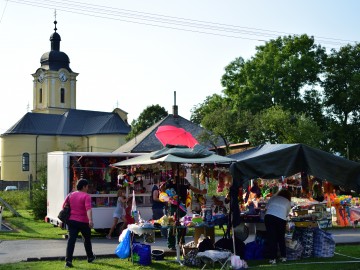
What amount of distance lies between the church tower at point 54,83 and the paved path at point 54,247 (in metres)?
77.4

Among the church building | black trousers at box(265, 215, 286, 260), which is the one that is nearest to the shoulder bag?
black trousers at box(265, 215, 286, 260)

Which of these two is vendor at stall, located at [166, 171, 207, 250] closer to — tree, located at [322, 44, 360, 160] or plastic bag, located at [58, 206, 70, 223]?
plastic bag, located at [58, 206, 70, 223]

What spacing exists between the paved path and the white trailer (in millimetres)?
931

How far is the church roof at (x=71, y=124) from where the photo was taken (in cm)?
8500

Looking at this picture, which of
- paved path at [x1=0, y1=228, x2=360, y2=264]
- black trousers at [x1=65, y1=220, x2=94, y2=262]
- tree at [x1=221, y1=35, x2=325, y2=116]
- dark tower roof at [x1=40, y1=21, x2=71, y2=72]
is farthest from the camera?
dark tower roof at [x1=40, y1=21, x2=71, y2=72]

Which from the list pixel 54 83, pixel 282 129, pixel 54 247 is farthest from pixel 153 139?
pixel 54 83

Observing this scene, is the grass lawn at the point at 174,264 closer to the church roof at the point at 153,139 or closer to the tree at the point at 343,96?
the church roof at the point at 153,139

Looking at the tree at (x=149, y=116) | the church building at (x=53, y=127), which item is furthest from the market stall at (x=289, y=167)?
the church building at (x=53, y=127)

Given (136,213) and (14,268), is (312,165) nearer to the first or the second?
(136,213)

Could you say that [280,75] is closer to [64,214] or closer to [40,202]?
[40,202]

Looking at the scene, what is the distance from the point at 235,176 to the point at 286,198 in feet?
4.96

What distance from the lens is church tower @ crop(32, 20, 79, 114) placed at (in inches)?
3632

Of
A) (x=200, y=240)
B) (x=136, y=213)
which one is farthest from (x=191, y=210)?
(x=200, y=240)

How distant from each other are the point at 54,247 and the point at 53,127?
243 ft
